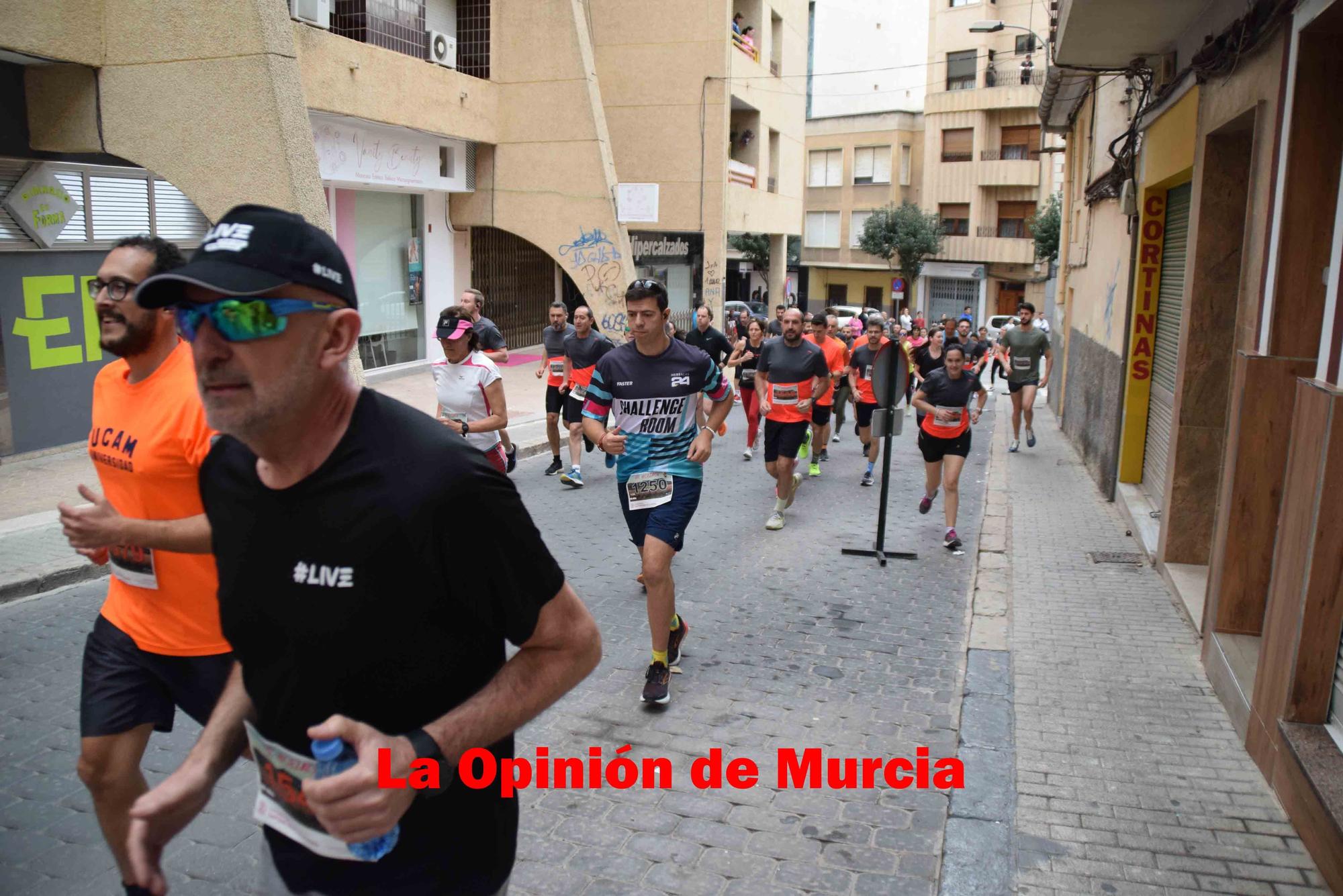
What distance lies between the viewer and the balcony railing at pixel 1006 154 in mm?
50125

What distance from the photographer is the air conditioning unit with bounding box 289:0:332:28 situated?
1540 centimetres

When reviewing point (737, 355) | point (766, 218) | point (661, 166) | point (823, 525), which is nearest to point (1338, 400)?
point (823, 525)

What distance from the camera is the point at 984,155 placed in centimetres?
5106

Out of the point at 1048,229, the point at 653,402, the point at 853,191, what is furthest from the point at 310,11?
the point at 853,191

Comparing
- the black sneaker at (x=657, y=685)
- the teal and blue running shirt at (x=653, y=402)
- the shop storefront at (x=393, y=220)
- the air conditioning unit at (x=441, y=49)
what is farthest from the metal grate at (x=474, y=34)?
the black sneaker at (x=657, y=685)

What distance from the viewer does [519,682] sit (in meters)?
1.99

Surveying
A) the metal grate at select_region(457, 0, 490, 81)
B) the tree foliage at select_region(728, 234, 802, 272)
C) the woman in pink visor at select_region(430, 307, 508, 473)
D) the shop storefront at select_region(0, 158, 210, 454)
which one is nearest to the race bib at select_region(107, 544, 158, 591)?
the woman in pink visor at select_region(430, 307, 508, 473)

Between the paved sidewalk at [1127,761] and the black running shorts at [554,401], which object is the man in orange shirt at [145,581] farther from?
the black running shorts at [554,401]

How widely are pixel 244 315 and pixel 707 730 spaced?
392 cm

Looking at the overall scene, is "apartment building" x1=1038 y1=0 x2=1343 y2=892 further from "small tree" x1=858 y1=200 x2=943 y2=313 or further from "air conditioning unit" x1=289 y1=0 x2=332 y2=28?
"small tree" x1=858 y1=200 x2=943 y2=313

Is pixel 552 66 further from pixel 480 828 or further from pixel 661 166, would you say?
pixel 480 828

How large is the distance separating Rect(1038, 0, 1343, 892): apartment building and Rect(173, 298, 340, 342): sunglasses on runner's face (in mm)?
3766

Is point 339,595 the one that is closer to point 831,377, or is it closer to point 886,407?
point 886,407

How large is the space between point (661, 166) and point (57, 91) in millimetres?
17190
